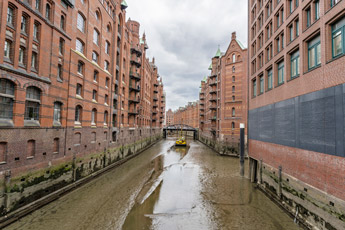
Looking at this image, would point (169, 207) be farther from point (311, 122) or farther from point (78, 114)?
point (78, 114)

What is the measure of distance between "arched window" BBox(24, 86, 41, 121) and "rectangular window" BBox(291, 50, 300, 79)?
15.5 meters

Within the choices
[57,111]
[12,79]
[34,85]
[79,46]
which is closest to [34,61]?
[34,85]

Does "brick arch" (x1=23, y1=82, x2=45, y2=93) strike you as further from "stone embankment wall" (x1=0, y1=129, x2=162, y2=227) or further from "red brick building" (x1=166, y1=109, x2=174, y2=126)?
"red brick building" (x1=166, y1=109, x2=174, y2=126)

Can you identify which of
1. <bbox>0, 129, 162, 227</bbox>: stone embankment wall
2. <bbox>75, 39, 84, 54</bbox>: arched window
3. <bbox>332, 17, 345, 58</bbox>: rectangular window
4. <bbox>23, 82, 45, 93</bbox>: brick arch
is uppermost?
<bbox>75, 39, 84, 54</bbox>: arched window

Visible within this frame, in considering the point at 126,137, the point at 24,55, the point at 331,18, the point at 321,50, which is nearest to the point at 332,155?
the point at 321,50

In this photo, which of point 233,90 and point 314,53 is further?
point 233,90

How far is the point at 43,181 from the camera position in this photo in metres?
10.8

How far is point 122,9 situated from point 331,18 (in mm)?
24830

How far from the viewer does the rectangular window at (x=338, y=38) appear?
699cm

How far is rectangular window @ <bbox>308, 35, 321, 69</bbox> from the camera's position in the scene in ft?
27.9

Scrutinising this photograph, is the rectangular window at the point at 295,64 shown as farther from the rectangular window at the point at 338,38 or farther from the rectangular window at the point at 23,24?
the rectangular window at the point at 23,24

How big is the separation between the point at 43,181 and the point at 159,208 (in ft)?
23.8

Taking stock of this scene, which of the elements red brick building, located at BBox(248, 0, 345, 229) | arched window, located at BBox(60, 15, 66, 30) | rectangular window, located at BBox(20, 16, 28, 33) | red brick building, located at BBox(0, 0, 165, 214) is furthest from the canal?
arched window, located at BBox(60, 15, 66, 30)

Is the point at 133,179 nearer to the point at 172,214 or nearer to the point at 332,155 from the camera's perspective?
the point at 172,214
